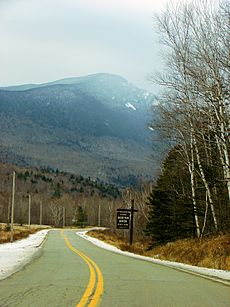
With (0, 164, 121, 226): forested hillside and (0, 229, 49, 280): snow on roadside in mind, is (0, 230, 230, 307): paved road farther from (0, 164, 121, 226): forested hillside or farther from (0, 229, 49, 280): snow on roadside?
(0, 164, 121, 226): forested hillside

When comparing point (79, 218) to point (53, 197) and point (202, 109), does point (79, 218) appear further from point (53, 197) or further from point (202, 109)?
point (202, 109)

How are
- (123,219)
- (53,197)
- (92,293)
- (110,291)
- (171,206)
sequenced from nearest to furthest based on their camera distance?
(92,293), (110,291), (171,206), (123,219), (53,197)

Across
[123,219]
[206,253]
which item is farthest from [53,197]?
[206,253]

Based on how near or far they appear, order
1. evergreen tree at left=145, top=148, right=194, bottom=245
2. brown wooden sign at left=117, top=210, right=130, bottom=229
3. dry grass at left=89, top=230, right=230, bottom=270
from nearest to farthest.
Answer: dry grass at left=89, top=230, right=230, bottom=270 < evergreen tree at left=145, top=148, right=194, bottom=245 < brown wooden sign at left=117, top=210, right=130, bottom=229

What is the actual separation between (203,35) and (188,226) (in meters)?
16.4

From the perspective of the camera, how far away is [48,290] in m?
10.9

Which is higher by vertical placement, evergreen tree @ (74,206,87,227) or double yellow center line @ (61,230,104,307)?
double yellow center line @ (61,230,104,307)

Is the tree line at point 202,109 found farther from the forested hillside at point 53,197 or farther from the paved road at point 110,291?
the forested hillside at point 53,197

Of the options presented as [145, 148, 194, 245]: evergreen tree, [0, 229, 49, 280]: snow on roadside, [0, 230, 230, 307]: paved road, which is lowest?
[0, 229, 49, 280]: snow on roadside

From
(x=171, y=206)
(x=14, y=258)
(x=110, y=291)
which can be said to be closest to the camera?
(x=110, y=291)

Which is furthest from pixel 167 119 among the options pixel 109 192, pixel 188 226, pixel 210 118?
pixel 109 192

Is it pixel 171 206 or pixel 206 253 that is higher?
pixel 171 206

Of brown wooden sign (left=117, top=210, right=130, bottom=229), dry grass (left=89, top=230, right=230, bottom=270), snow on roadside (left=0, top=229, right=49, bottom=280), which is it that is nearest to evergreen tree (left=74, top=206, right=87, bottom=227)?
brown wooden sign (left=117, top=210, right=130, bottom=229)

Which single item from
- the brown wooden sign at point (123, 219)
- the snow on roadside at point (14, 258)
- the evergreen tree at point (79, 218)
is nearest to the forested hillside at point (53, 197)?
the evergreen tree at point (79, 218)
